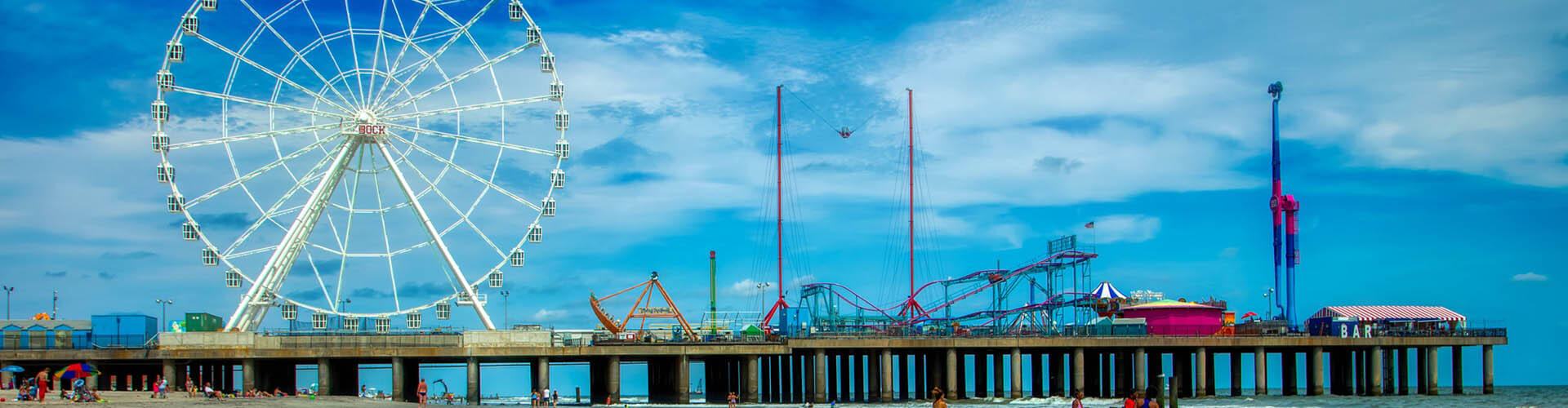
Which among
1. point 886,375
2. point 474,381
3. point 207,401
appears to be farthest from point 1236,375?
point 207,401

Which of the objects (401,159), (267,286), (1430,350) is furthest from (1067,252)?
(267,286)

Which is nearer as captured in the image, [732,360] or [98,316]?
[98,316]

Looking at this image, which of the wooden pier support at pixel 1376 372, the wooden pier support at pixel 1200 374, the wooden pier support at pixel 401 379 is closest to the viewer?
the wooden pier support at pixel 401 379

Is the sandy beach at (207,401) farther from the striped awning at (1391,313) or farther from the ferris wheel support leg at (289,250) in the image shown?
the striped awning at (1391,313)

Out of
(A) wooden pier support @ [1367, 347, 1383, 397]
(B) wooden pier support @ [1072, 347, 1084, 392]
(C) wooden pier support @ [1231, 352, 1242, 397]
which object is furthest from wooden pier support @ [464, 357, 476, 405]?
(A) wooden pier support @ [1367, 347, 1383, 397]

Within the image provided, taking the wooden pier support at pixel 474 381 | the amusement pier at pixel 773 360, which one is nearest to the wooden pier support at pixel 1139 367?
the amusement pier at pixel 773 360

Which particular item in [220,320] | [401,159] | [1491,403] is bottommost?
[1491,403]

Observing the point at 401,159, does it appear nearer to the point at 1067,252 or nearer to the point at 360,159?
the point at 360,159
